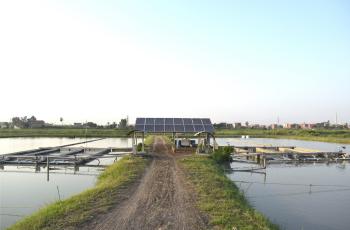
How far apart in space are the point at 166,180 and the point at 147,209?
4956 millimetres

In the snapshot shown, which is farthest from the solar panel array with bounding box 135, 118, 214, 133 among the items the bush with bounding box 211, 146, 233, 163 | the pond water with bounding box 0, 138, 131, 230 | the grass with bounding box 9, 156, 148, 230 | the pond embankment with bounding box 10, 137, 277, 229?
the grass with bounding box 9, 156, 148, 230

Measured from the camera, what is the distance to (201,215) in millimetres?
9398

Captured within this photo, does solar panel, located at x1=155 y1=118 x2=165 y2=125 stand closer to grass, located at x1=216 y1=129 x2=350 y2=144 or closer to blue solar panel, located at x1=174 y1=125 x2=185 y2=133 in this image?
blue solar panel, located at x1=174 y1=125 x2=185 y2=133

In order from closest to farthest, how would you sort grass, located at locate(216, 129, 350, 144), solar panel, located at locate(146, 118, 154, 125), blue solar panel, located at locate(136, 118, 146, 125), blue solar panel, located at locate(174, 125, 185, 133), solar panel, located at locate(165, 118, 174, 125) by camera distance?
blue solar panel, located at locate(174, 125, 185, 133), blue solar panel, located at locate(136, 118, 146, 125), solar panel, located at locate(146, 118, 154, 125), solar panel, located at locate(165, 118, 174, 125), grass, located at locate(216, 129, 350, 144)

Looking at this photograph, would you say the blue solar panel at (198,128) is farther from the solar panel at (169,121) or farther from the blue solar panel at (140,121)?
the blue solar panel at (140,121)

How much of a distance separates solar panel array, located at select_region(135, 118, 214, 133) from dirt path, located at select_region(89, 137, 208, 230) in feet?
36.8

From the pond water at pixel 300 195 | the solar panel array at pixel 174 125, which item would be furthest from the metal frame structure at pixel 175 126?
the pond water at pixel 300 195

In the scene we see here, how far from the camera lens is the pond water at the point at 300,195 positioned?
11.9m

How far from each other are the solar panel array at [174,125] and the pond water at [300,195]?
3.87 meters

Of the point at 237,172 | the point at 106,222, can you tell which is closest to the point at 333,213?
the point at 106,222

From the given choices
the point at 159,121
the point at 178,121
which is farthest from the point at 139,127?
the point at 178,121

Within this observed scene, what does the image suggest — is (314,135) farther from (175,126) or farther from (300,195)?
(300,195)

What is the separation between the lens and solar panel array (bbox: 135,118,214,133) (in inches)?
1020

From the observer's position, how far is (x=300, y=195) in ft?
52.5
